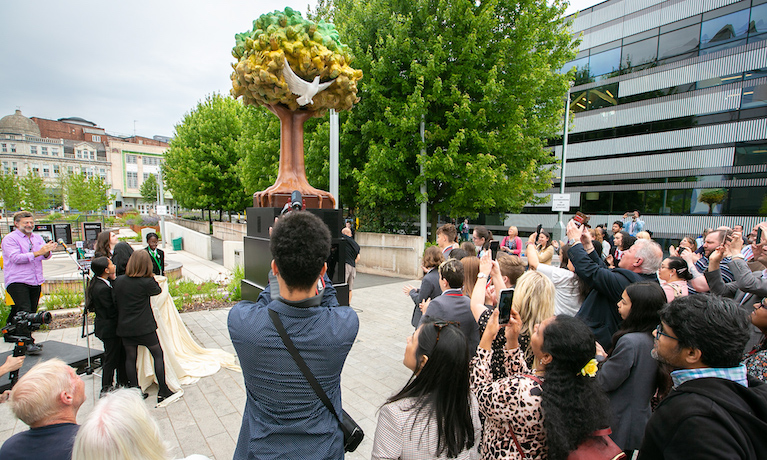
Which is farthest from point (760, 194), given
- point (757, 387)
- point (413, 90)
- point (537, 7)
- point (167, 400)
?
point (167, 400)

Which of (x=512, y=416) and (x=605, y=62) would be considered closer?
(x=512, y=416)

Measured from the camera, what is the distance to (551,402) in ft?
5.71

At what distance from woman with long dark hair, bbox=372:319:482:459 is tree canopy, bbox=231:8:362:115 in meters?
5.19

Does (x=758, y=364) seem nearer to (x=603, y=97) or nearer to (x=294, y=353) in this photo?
(x=294, y=353)

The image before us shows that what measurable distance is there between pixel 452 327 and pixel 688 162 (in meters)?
21.8

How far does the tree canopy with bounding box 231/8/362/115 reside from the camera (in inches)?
214

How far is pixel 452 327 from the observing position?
1.81 metres

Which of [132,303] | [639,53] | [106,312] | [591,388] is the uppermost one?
[639,53]

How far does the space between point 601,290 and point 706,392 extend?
203 centimetres

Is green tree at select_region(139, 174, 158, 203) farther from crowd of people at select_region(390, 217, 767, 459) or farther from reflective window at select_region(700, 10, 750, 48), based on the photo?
crowd of people at select_region(390, 217, 767, 459)

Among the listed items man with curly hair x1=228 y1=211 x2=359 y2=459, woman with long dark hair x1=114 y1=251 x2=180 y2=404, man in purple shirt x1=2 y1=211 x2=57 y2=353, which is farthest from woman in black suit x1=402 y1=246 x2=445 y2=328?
man in purple shirt x1=2 y1=211 x2=57 y2=353

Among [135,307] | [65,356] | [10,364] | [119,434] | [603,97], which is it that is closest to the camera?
[119,434]

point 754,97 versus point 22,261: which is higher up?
point 754,97

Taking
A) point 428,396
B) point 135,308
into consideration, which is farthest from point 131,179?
point 428,396
